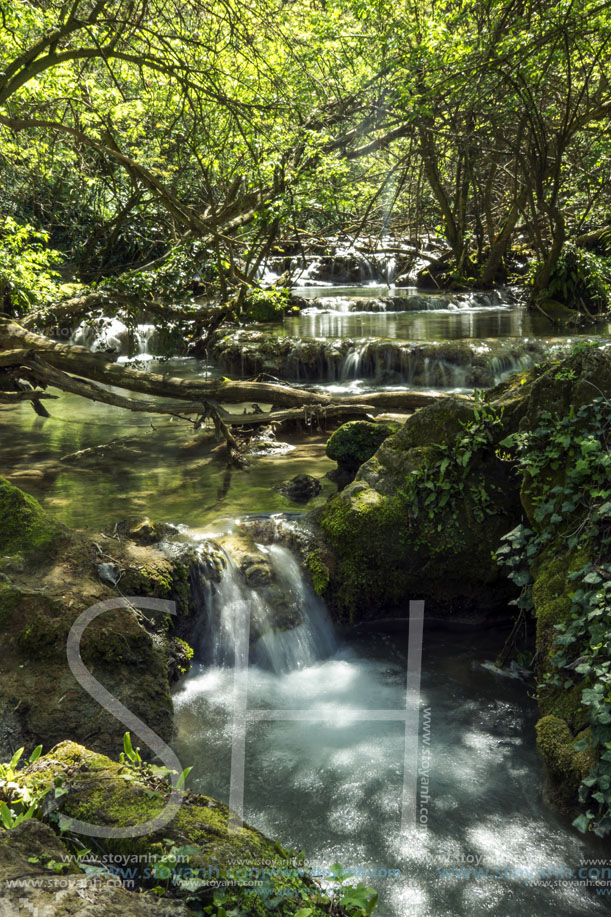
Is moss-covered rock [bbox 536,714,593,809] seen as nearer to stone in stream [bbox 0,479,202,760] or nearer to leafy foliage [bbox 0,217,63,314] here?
stone in stream [bbox 0,479,202,760]

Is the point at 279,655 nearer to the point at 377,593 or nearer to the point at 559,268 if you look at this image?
the point at 377,593

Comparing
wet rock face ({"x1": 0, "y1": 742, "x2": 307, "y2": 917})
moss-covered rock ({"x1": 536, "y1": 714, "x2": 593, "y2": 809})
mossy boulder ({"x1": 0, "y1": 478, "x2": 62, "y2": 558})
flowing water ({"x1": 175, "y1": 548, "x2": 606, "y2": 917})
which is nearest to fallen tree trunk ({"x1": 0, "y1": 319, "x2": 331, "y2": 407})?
flowing water ({"x1": 175, "y1": 548, "x2": 606, "y2": 917})

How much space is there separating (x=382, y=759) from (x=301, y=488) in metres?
3.68

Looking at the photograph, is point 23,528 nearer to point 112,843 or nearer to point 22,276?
point 112,843

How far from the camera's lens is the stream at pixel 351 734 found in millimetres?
3477

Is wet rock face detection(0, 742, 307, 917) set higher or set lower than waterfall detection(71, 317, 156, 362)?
lower

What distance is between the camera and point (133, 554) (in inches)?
206

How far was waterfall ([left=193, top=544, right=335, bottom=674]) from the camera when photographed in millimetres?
5469

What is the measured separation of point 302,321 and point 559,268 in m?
6.42

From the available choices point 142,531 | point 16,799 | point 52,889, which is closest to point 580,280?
point 142,531

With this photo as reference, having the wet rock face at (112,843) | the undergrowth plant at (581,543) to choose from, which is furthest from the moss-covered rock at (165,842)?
the undergrowth plant at (581,543)

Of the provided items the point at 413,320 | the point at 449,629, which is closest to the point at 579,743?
the point at 449,629

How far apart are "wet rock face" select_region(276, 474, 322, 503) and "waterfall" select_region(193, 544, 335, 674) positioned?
5.26ft

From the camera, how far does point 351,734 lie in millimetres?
4641
